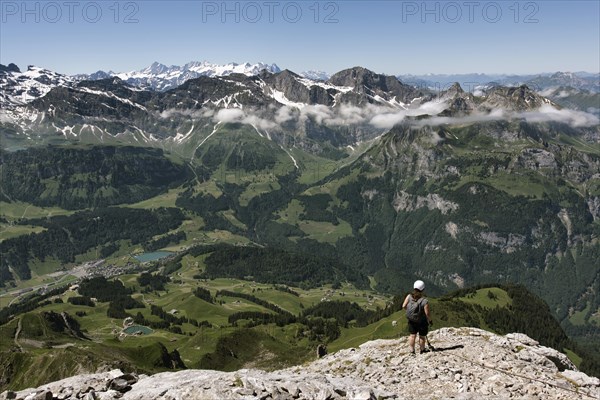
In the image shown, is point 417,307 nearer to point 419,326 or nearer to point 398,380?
point 419,326

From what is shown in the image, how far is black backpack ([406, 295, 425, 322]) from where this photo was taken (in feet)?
125

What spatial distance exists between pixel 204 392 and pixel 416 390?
17.6m

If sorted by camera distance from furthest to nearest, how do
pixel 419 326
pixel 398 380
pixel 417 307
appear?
pixel 419 326 → pixel 398 380 → pixel 417 307

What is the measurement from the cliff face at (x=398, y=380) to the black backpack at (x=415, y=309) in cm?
570

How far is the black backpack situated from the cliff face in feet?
18.7

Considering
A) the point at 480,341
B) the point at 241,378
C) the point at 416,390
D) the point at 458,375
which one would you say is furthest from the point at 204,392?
the point at 480,341

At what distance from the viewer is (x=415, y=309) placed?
38.2 metres

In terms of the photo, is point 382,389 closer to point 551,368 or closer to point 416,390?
point 416,390

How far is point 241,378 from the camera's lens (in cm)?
3366

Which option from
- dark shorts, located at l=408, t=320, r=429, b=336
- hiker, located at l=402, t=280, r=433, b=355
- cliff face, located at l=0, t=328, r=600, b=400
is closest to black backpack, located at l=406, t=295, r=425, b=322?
hiker, located at l=402, t=280, r=433, b=355

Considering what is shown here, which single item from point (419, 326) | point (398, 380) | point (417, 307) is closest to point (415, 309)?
point (417, 307)

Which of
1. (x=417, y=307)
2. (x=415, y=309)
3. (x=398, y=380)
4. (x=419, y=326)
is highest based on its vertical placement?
(x=417, y=307)

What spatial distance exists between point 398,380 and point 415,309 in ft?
22.8

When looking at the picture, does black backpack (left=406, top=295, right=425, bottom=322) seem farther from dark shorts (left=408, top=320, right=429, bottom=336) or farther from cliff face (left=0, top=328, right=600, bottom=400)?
cliff face (left=0, top=328, right=600, bottom=400)
